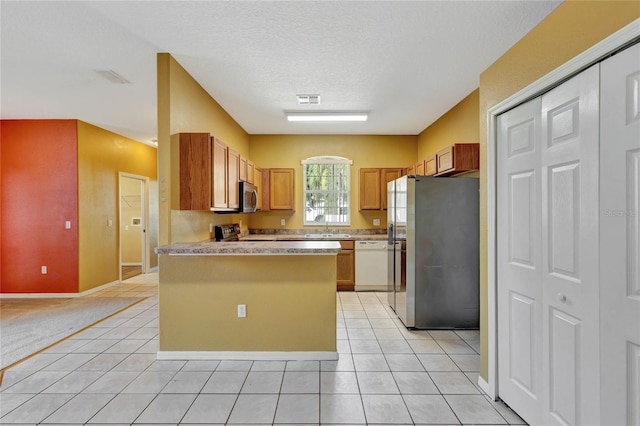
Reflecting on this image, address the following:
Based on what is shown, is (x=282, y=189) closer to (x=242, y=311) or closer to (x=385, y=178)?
(x=385, y=178)

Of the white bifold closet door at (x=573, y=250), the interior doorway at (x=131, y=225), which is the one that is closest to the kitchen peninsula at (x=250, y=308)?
the white bifold closet door at (x=573, y=250)

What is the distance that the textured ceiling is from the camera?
2146mm

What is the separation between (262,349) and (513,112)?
2698mm

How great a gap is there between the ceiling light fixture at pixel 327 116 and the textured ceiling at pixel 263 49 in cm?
22

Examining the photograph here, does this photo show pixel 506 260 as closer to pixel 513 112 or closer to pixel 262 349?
pixel 513 112

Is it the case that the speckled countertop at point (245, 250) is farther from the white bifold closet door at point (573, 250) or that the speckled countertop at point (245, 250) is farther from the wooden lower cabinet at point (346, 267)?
the wooden lower cabinet at point (346, 267)

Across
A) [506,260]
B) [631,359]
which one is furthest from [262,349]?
[631,359]

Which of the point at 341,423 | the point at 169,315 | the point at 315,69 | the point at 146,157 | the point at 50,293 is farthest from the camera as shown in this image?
the point at 146,157

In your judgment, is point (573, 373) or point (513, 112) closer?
point (573, 373)

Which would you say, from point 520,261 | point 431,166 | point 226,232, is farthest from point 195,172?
point 431,166

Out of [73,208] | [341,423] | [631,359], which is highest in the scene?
[73,208]

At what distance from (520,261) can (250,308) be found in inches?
84.0

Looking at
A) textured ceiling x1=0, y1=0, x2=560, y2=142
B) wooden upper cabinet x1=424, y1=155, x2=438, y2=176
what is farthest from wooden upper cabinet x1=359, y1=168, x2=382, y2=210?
textured ceiling x1=0, y1=0, x2=560, y2=142

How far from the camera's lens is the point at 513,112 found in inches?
80.6
